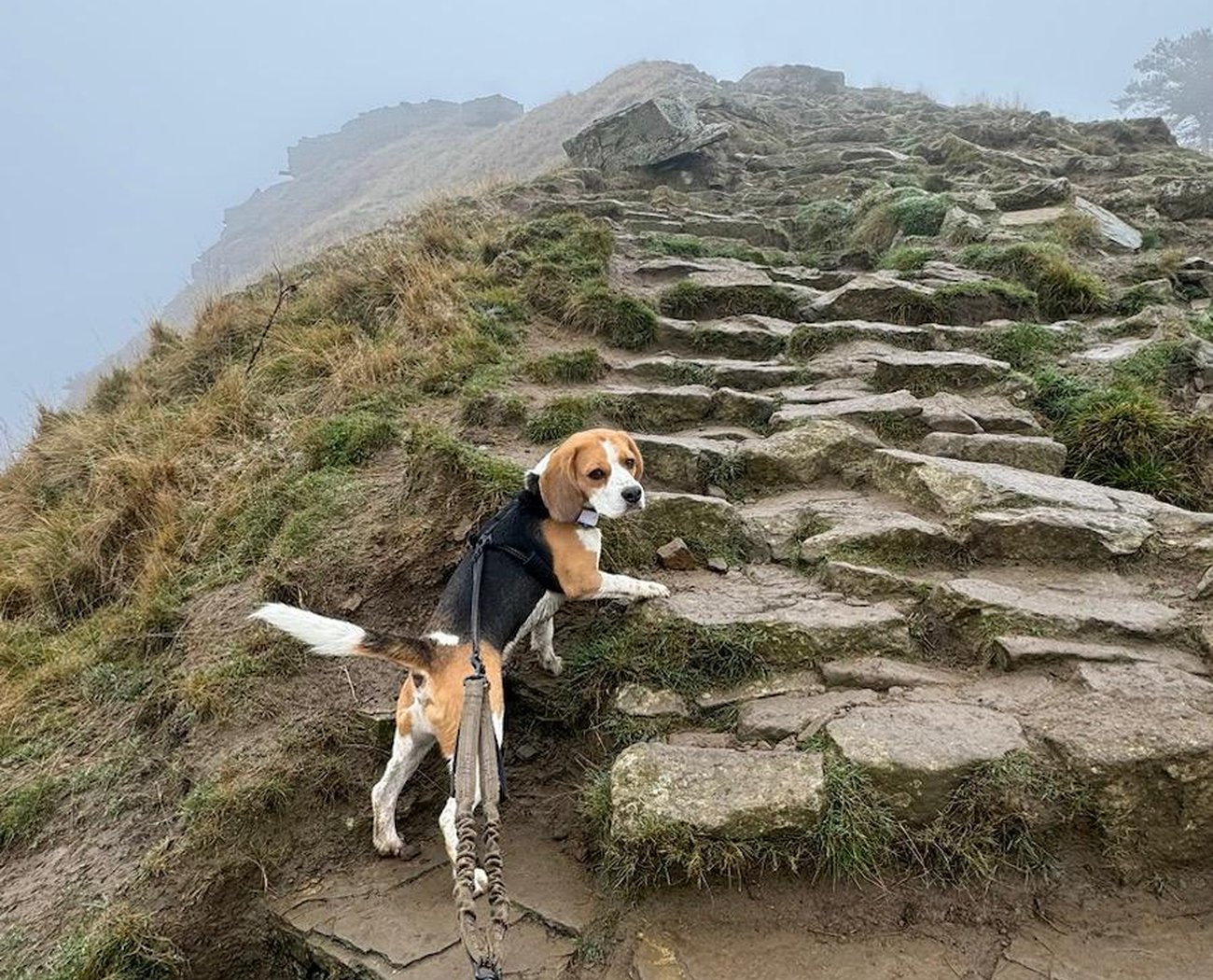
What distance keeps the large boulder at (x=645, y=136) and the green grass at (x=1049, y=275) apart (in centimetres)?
828

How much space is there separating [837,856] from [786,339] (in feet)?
15.8

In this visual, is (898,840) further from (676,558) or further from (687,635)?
(676,558)

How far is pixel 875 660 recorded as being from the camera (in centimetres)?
325

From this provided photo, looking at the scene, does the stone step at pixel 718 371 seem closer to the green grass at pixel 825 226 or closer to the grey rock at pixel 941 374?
the grey rock at pixel 941 374

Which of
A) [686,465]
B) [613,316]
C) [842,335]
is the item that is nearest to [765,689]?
[686,465]

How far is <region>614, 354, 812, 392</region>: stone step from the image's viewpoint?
6.00m

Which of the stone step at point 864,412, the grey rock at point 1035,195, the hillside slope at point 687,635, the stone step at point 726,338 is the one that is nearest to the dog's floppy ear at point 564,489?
the hillside slope at point 687,635

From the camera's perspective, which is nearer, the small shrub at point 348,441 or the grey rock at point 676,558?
the grey rock at point 676,558

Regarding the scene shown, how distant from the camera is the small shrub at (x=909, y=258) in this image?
803 centimetres

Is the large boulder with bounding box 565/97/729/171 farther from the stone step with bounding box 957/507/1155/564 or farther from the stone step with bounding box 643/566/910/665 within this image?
the stone step with bounding box 643/566/910/665

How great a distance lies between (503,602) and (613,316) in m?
4.28

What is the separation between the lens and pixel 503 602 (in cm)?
321

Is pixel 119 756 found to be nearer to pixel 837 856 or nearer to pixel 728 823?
pixel 728 823

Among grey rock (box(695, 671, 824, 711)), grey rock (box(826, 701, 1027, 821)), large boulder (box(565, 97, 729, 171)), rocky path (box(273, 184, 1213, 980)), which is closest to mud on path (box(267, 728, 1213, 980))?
rocky path (box(273, 184, 1213, 980))
